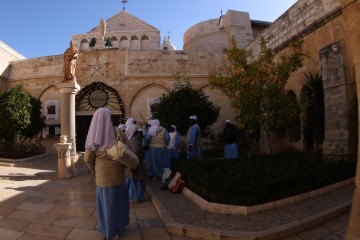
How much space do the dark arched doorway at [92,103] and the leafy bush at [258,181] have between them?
36.4 feet

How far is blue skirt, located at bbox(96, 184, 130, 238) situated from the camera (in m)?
3.44

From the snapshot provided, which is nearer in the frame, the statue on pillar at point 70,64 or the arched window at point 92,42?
the statue on pillar at point 70,64

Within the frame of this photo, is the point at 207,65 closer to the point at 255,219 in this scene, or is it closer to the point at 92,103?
the point at 92,103

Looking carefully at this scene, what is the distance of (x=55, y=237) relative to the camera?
11.7 ft

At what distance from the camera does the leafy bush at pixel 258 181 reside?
13.9 ft

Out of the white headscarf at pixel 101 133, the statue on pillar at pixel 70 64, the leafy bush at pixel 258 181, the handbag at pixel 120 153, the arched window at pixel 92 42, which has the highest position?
the arched window at pixel 92 42

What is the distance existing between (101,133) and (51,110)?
15.2m

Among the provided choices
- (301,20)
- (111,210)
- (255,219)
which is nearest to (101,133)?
(111,210)

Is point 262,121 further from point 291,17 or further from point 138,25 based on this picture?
point 138,25

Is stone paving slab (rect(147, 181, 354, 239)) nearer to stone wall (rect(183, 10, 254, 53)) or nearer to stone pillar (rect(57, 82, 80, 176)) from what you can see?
stone pillar (rect(57, 82, 80, 176))

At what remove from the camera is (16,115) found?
12.1 metres

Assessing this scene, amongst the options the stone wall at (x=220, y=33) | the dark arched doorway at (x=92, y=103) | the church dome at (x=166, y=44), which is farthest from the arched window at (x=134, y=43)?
the dark arched doorway at (x=92, y=103)

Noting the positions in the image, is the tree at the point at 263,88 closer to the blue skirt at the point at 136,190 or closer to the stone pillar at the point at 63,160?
the blue skirt at the point at 136,190

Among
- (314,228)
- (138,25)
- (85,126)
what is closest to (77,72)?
(85,126)
